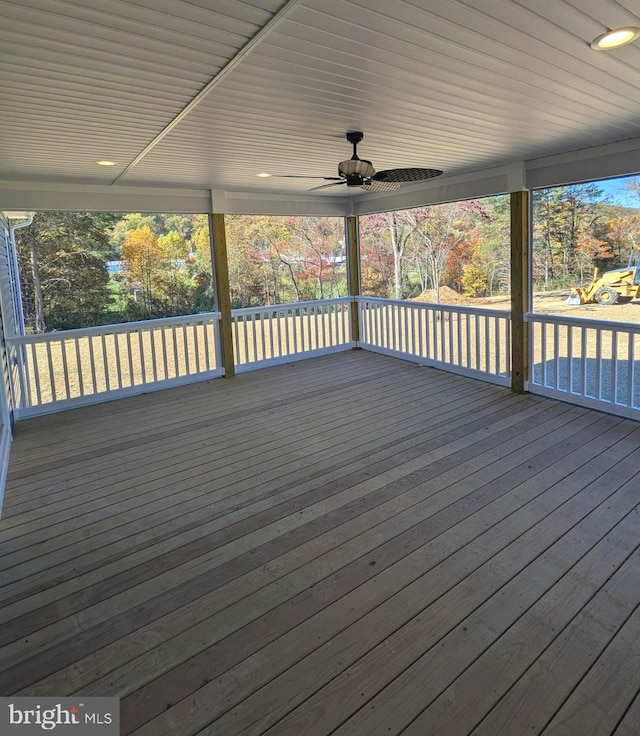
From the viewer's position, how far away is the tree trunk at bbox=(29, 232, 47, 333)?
32.7 ft

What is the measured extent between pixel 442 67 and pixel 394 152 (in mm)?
2106

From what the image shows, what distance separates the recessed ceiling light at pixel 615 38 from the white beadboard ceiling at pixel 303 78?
5 cm

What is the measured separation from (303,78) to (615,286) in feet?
17.6

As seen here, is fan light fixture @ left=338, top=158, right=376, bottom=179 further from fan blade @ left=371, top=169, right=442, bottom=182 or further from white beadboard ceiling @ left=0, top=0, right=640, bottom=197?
white beadboard ceiling @ left=0, top=0, right=640, bottom=197

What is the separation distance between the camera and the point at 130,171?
16.2 feet

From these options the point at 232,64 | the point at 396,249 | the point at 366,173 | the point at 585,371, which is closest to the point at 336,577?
the point at 232,64

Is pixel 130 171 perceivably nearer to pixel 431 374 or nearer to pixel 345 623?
pixel 431 374

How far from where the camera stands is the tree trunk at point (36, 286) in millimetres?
9953

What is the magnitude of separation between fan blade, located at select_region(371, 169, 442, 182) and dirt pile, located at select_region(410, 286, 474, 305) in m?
6.78

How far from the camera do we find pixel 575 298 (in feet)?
22.4

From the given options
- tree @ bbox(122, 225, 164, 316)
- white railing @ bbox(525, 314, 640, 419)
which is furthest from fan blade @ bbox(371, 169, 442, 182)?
tree @ bbox(122, 225, 164, 316)

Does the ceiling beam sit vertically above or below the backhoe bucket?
above
